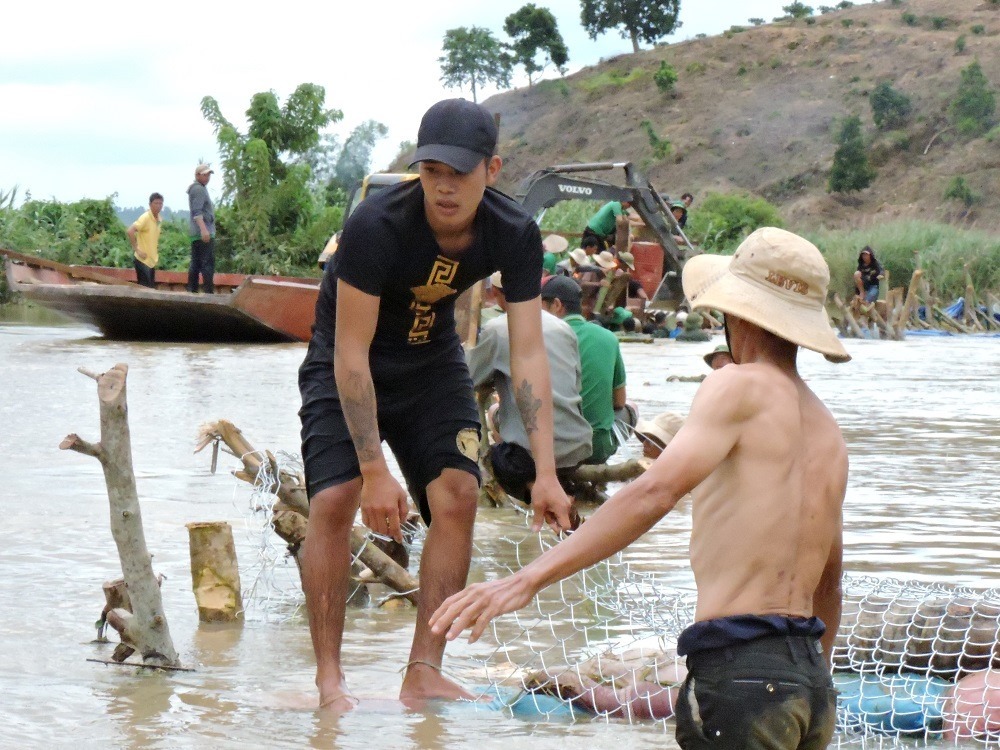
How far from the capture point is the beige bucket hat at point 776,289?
8.58 ft

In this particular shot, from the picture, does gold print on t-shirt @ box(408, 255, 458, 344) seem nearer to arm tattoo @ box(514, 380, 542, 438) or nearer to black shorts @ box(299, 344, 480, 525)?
black shorts @ box(299, 344, 480, 525)

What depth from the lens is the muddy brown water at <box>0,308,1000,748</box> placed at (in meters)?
3.71

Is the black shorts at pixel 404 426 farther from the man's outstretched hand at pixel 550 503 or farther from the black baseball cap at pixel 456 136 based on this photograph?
the black baseball cap at pixel 456 136

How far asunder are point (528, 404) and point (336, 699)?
3.23 ft

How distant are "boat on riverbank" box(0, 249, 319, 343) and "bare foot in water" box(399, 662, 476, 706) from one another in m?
14.3

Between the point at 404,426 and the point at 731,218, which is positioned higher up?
the point at 731,218

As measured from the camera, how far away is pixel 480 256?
3.87m

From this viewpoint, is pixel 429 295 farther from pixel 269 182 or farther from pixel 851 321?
pixel 269 182

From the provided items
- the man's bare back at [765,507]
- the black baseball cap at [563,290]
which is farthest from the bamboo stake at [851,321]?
the man's bare back at [765,507]

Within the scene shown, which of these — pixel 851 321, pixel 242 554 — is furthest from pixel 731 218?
pixel 242 554

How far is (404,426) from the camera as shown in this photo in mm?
4039

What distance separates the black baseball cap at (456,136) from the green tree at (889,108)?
72100mm

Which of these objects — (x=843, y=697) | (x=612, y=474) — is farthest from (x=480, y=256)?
(x=612, y=474)

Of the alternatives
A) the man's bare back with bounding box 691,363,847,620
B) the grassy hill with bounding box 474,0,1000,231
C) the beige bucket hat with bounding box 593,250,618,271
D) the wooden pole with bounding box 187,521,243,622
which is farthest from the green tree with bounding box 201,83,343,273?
the grassy hill with bounding box 474,0,1000,231
